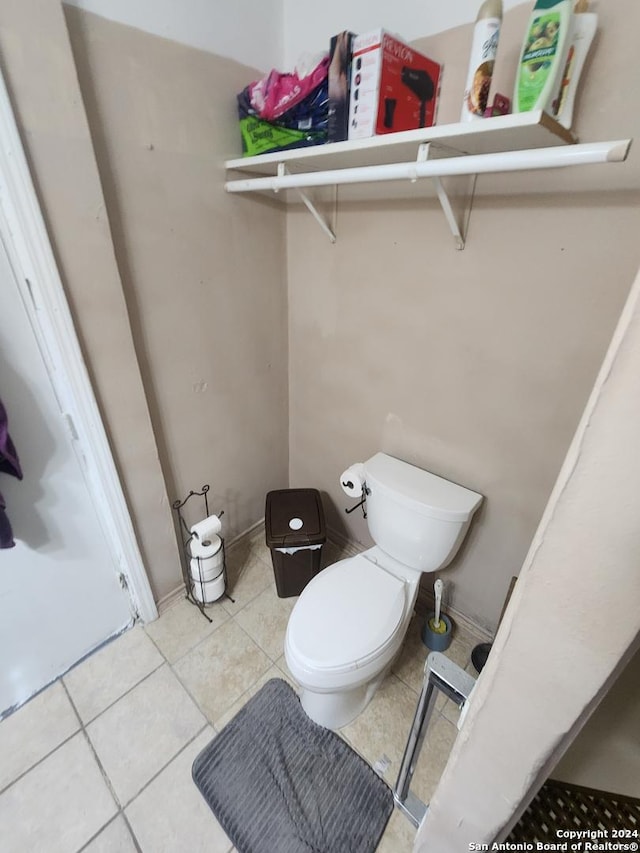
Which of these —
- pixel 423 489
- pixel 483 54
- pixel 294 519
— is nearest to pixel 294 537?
pixel 294 519

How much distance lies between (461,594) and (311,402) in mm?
1072

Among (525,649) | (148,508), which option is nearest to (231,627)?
(148,508)

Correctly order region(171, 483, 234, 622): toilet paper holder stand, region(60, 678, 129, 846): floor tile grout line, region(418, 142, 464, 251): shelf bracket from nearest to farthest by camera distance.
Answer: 1. region(418, 142, 464, 251): shelf bracket
2. region(60, 678, 129, 846): floor tile grout line
3. region(171, 483, 234, 622): toilet paper holder stand

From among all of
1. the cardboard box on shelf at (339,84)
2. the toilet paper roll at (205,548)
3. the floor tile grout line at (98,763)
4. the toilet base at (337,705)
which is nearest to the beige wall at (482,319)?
the cardboard box on shelf at (339,84)

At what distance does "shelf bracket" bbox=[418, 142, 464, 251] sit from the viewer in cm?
88

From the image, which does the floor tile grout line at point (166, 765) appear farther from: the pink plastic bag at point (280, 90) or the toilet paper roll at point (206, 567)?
the pink plastic bag at point (280, 90)

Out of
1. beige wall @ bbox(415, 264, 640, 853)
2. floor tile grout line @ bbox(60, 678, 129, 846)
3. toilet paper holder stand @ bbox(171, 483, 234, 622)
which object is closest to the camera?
beige wall @ bbox(415, 264, 640, 853)

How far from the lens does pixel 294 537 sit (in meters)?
1.58

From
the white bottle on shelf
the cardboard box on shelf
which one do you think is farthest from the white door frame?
the white bottle on shelf

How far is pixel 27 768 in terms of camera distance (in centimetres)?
120

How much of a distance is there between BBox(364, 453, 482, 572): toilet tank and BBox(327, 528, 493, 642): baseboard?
414 millimetres

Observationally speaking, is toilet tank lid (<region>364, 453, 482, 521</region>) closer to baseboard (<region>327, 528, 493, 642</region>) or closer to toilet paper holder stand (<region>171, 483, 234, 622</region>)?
baseboard (<region>327, 528, 493, 642</region>)

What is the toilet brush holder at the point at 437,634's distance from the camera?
1522mm

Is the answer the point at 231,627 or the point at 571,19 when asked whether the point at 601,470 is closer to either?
the point at 571,19
